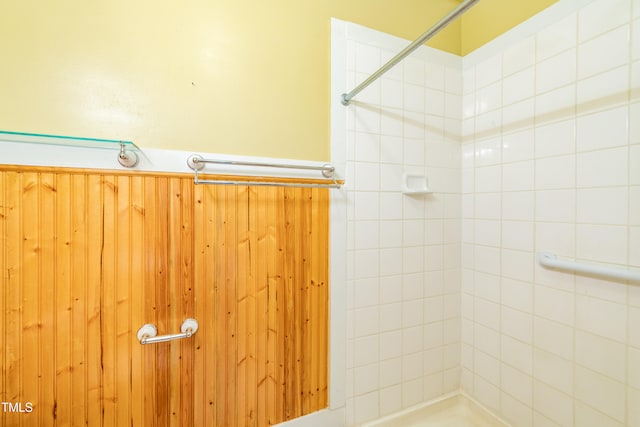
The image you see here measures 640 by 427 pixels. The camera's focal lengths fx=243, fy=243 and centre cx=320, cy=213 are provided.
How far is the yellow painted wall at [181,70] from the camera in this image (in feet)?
2.68

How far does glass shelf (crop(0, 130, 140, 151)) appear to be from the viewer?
2.35 feet

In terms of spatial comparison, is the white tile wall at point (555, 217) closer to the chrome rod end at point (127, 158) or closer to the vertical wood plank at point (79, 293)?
the chrome rod end at point (127, 158)

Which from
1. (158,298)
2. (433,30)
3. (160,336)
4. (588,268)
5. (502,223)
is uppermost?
(433,30)

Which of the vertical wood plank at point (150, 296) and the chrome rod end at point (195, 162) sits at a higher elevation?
the chrome rod end at point (195, 162)

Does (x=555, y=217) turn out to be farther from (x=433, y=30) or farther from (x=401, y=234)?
(x=433, y=30)

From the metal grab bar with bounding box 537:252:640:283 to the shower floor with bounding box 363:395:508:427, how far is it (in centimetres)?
87

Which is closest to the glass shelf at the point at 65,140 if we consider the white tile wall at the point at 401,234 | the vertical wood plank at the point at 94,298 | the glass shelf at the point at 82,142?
the glass shelf at the point at 82,142

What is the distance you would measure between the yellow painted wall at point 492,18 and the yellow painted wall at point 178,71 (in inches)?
22.9

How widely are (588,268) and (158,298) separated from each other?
1.66 metres

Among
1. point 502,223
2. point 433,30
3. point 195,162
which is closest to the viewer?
point 433,30

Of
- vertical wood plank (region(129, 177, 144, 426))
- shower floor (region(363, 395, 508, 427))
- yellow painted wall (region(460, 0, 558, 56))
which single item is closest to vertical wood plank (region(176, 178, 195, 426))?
vertical wood plank (region(129, 177, 144, 426))

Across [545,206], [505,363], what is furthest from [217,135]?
[505,363]

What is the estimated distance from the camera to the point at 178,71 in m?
0.96

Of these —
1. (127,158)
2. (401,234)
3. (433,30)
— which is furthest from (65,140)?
(401,234)
